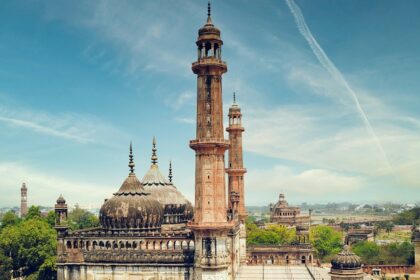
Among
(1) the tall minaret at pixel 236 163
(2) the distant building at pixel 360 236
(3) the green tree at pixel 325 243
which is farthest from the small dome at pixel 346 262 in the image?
(2) the distant building at pixel 360 236

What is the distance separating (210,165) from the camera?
31.9m

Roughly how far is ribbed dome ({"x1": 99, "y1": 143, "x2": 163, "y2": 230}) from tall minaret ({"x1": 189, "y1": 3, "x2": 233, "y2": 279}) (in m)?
4.47

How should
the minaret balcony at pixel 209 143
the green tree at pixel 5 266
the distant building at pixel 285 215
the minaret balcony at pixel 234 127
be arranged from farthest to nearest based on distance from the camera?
the distant building at pixel 285 215 < the minaret balcony at pixel 234 127 < the green tree at pixel 5 266 < the minaret balcony at pixel 209 143

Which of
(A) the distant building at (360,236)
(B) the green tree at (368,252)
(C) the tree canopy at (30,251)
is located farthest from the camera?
(A) the distant building at (360,236)

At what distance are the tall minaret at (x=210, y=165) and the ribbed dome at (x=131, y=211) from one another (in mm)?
4474

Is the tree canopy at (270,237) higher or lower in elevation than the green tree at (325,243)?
higher

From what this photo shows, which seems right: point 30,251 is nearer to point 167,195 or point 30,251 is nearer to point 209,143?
point 167,195

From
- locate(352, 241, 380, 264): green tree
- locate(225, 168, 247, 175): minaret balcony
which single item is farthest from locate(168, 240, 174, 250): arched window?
locate(352, 241, 380, 264): green tree

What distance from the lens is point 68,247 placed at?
34.1 metres

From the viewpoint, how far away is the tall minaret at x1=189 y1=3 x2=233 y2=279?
3092cm

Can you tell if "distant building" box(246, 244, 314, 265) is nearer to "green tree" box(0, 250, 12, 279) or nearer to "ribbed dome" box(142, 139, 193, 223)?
"ribbed dome" box(142, 139, 193, 223)

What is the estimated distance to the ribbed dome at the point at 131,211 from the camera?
34.3m

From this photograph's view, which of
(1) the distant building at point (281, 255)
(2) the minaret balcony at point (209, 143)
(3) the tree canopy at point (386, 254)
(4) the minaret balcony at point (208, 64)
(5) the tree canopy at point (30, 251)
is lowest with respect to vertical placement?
(3) the tree canopy at point (386, 254)

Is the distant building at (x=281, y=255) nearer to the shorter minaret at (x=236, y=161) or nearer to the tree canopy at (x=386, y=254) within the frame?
the shorter minaret at (x=236, y=161)
